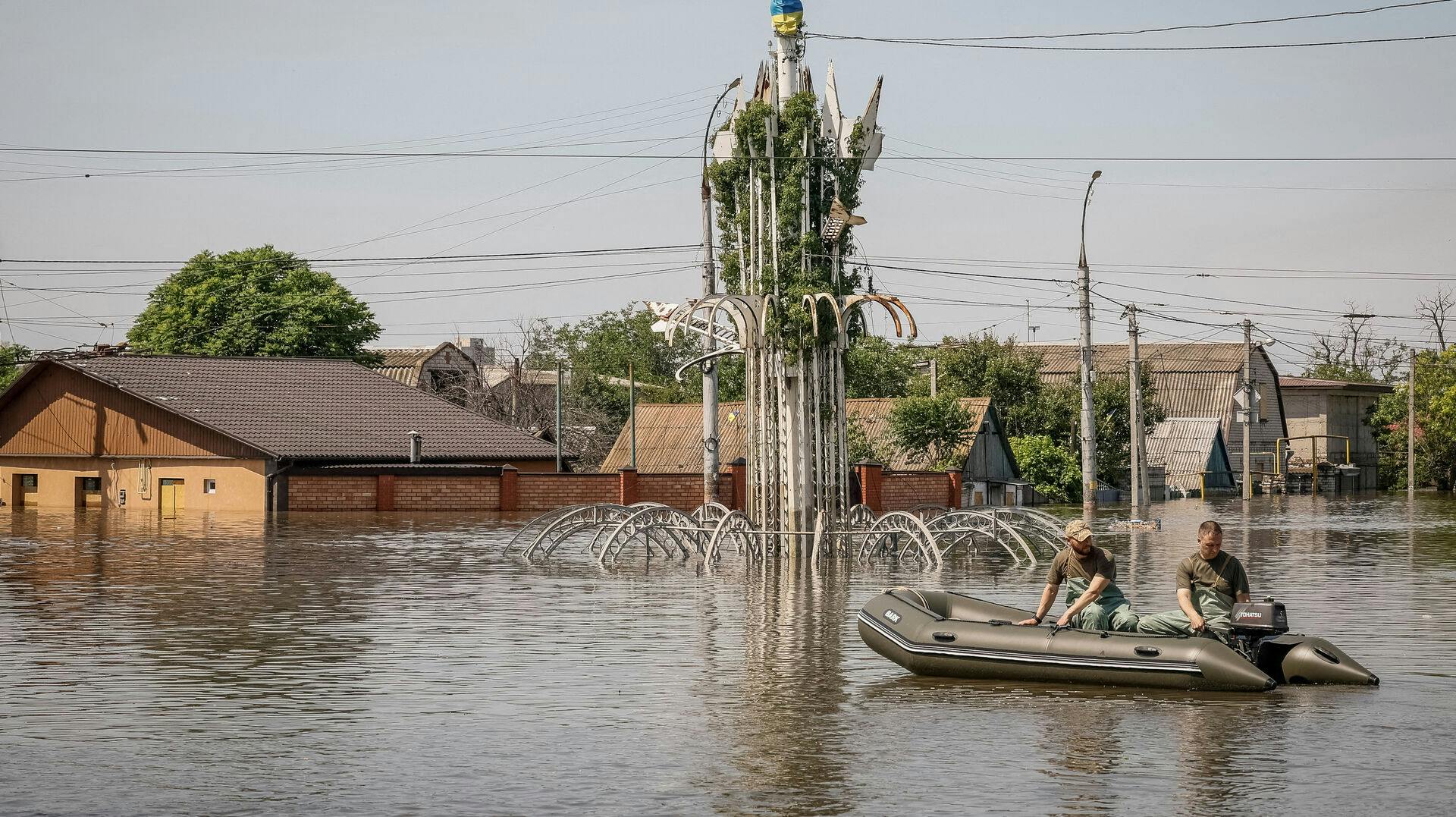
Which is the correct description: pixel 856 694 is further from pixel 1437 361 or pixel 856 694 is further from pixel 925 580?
pixel 1437 361

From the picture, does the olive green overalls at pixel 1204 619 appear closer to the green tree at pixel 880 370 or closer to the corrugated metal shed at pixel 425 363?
the green tree at pixel 880 370

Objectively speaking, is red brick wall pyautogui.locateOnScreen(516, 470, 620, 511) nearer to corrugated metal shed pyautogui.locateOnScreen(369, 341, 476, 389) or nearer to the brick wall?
the brick wall

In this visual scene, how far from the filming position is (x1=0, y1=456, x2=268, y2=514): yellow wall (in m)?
49.7

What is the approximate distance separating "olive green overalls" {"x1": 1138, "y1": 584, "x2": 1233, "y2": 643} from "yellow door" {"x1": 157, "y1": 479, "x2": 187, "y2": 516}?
4199cm

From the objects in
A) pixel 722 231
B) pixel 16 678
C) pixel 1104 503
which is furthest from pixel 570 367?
pixel 16 678

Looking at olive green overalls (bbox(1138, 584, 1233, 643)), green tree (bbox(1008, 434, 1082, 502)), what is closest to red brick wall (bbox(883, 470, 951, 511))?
green tree (bbox(1008, 434, 1082, 502))

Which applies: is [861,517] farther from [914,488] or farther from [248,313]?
[248,313]

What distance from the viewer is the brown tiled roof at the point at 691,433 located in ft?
185

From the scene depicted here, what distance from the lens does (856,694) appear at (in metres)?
13.0

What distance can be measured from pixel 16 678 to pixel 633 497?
34310 millimetres

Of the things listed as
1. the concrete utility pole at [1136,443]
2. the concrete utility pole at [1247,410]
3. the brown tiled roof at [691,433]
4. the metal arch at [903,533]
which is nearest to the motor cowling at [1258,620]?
the metal arch at [903,533]

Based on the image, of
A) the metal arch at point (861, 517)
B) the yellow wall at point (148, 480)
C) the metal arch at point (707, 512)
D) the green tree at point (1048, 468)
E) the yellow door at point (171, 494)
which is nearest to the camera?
the metal arch at point (861, 517)

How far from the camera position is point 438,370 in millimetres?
88812

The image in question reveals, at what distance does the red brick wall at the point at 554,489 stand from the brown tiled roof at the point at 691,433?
579 centimetres
